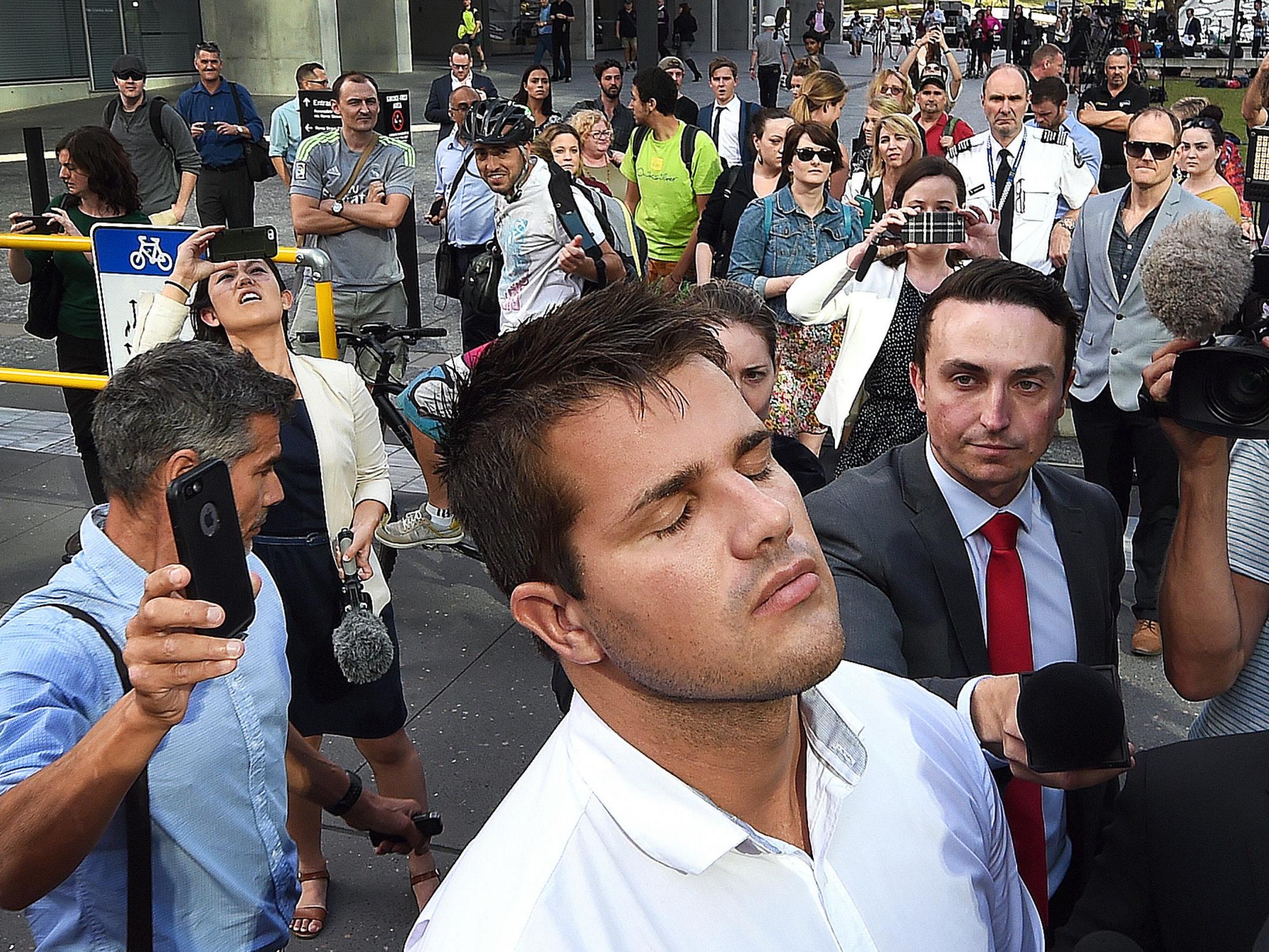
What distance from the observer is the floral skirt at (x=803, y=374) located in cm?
553

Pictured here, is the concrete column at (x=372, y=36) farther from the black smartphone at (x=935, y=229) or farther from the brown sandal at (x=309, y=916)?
the brown sandal at (x=309, y=916)

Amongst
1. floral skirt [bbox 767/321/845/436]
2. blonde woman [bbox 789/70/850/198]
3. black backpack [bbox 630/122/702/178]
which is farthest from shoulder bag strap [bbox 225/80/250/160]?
floral skirt [bbox 767/321/845/436]

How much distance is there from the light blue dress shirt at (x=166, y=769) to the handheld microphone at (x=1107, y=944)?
4.97 ft

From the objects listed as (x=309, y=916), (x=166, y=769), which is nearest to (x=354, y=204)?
(x=309, y=916)

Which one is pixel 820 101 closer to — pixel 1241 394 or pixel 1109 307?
pixel 1109 307

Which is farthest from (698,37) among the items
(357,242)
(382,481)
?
(382,481)

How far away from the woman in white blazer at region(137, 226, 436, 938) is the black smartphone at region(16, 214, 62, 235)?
9.46 feet

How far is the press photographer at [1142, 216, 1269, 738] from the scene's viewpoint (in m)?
2.21

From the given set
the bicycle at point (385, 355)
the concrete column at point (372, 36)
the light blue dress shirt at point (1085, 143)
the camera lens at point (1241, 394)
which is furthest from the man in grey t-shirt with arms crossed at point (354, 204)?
the concrete column at point (372, 36)

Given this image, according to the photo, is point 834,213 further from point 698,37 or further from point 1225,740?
point 698,37

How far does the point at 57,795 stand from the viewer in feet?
6.61

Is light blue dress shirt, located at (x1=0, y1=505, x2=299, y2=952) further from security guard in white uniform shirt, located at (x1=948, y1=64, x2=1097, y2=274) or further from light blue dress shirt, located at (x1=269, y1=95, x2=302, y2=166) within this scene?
light blue dress shirt, located at (x1=269, y1=95, x2=302, y2=166)

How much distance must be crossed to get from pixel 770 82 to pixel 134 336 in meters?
18.1

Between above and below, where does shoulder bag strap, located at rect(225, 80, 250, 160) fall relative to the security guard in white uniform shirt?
above
